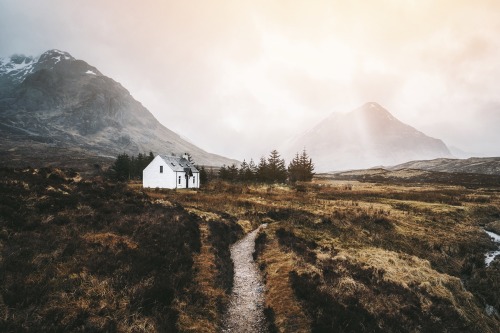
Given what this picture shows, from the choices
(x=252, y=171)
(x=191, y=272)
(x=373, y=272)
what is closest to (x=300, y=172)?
(x=252, y=171)

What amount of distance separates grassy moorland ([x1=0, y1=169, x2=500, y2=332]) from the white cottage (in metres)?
31.9

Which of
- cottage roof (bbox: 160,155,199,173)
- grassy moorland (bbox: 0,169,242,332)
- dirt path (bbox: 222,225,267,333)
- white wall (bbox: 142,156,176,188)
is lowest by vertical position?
dirt path (bbox: 222,225,267,333)

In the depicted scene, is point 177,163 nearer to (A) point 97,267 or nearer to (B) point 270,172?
(B) point 270,172

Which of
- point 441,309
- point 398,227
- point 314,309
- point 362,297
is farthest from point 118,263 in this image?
point 398,227

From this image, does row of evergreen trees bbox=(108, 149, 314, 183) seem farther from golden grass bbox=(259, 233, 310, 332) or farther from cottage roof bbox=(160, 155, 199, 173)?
golden grass bbox=(259, 233, 310, 332)

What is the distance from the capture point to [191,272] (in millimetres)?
12836

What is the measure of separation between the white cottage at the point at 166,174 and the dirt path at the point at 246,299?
41000mm

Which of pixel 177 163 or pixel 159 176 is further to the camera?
pixel 177 163

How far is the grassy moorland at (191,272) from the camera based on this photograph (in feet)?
28.7

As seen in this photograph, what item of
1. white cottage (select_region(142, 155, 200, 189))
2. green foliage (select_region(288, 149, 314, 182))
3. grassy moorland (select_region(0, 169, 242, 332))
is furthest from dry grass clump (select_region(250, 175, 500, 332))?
green foliage (select_region(288, 149, 314, 182))

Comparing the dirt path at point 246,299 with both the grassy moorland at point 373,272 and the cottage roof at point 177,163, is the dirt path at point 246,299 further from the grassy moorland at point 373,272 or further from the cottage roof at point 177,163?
the cottage roof at point 177,163

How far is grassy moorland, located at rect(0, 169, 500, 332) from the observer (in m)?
8.76

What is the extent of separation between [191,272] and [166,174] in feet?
154

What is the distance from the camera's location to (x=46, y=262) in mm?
10188
